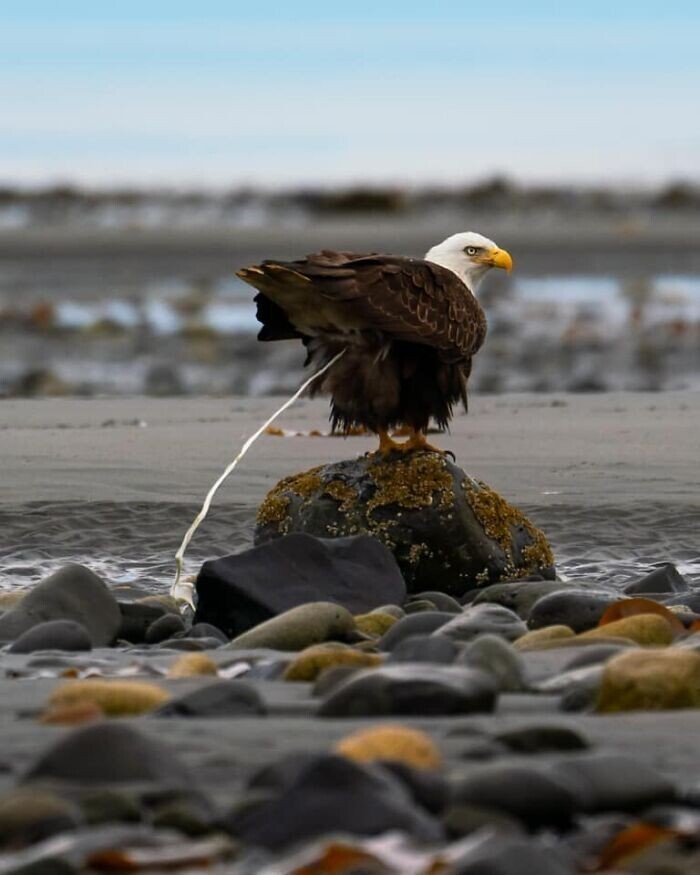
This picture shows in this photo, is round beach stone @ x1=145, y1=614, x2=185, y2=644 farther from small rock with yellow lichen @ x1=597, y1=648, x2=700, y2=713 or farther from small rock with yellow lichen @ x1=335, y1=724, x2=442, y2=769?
small rock with yellow lichen @ x1=335, y1=724, x2=442, y2=769

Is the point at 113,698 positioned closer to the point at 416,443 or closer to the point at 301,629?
the point at 301,629

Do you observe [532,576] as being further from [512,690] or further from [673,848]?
[673,848]

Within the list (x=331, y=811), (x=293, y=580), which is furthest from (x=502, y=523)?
(x=331, y=811)

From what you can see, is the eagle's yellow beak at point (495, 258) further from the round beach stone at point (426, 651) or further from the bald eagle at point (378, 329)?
the round beach stone at point (426, 651)

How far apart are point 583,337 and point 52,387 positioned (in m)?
5.50

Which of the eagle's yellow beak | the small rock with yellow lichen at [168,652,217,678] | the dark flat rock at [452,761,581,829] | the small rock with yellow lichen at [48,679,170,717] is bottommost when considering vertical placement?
the small rock with yellow lichen at [168,652,217,678]

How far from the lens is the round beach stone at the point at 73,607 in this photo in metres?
5.35

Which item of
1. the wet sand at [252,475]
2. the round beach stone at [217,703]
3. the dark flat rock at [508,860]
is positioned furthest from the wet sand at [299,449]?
the dark flat rock at [508,860]

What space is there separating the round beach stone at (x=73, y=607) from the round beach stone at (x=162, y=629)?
110 mm

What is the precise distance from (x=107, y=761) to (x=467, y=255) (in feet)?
14.6

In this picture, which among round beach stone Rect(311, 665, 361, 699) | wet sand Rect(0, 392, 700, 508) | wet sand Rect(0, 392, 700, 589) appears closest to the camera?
round beach stone Rect(311, 665, 361, 699)

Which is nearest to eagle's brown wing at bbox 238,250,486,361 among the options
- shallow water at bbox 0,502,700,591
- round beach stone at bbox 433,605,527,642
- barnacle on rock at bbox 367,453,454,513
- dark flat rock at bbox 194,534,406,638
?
barnacle on rock at bbox 367,453,454,513

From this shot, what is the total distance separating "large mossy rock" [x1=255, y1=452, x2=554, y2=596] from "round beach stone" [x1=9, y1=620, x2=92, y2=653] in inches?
56.1

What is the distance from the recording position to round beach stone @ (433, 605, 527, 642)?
16.0ft
